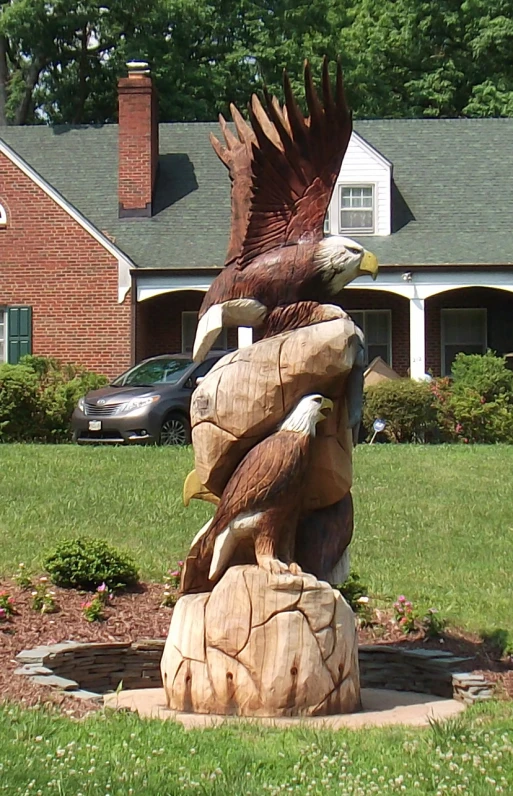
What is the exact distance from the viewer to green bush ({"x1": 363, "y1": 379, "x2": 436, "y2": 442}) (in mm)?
18984

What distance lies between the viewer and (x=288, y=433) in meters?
6.08

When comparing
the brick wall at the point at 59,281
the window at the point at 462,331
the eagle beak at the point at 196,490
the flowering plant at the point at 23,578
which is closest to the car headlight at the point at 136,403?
the brick wall at the point at 59,281

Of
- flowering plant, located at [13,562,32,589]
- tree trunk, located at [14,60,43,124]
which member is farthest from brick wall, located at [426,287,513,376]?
flowering plant, located at [13,562,32,589]

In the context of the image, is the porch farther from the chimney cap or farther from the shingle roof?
the chimney cap

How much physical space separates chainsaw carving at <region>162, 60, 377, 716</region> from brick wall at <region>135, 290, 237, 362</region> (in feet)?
61.2

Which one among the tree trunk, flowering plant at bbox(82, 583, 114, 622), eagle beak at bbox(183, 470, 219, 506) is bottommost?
flowering plant at bbox(82, 583, 114, 622)

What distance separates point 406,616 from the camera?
8.12m

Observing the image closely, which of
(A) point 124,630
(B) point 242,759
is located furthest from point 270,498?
(A) point 124,630

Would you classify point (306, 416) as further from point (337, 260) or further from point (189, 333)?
point (189, 333)

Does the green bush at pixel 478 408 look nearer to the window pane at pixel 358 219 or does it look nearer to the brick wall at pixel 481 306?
the brick wall at pixel 481 306

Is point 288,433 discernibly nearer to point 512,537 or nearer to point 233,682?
point 233,682

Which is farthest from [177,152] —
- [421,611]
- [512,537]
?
[421,611]

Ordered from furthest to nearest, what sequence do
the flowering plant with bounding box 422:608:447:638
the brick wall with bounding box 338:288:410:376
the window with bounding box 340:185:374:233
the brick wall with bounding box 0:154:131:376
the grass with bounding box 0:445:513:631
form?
the brick wall with bounding box 338:288:410:376 → the window with bounding box 340:185:374:233 → the brick wall with bounding box 0:154:131:376 → the grass with bounding box 0:445:513:631 → the flowering plant with bounding box 422:608:447:638

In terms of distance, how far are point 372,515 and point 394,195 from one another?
48.4ft
